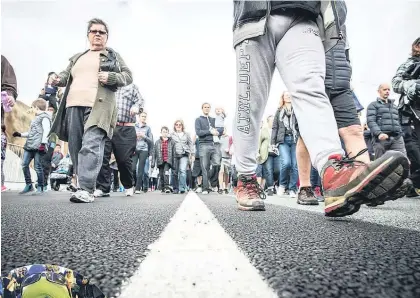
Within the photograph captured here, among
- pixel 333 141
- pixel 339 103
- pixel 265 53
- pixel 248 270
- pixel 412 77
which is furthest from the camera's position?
pixel 412 77

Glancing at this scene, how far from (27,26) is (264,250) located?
892 millimetres

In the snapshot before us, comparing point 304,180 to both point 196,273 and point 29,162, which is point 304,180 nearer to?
point 196,273

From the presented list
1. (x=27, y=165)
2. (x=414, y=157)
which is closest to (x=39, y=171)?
(x=27, y=165)

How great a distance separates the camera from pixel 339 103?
153 cm

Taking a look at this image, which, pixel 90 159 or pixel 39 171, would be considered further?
pixel 39 171

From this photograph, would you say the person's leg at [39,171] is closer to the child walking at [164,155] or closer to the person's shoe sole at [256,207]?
the child walking at [164,155]

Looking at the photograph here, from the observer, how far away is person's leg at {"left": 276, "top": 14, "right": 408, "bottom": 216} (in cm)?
71

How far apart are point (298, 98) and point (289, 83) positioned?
6 cm

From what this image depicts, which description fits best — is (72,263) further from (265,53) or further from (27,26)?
(265,53)

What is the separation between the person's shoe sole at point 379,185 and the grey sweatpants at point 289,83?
159 millimetres

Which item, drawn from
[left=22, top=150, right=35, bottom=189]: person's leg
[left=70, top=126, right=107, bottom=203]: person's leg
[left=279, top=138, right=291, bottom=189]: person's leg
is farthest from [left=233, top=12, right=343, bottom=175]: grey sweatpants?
[left=279, top=138, right=291, bottom=189]: person's leg

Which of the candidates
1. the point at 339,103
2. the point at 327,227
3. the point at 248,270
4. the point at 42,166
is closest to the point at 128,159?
the point at 42,166

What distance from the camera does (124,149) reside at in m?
2.90

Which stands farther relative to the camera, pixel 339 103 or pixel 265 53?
pixel 339 103
